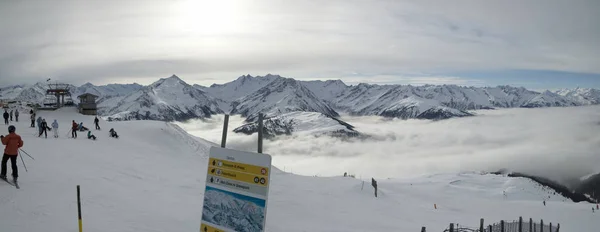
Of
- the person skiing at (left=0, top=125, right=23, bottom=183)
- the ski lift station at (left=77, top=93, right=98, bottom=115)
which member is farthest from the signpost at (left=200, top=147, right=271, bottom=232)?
the ski lift station at (left=77, top=93, right=98, bottom=115)

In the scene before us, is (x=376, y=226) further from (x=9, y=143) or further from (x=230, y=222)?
(x=9, y=143)

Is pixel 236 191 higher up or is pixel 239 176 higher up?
pixel 239 176

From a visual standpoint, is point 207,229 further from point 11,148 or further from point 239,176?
point 11,148

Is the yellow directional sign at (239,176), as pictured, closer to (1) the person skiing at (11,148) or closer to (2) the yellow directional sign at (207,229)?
(2) the yellow directional sign at (207,229)

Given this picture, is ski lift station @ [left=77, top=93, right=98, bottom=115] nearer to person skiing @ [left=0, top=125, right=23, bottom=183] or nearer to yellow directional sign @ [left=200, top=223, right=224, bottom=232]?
person skiing @ [left=0, top=125, right=23, bottom=183]

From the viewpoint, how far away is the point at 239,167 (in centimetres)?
747

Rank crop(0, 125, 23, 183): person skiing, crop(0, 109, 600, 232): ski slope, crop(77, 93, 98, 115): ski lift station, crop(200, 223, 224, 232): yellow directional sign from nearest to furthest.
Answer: crop(200, 223, 224, 232): yellow directional sign → crop(0, 109, 600, 232): ski slope → crop(0, 125, 23, 183): person skiing → crop(77, 93, 98, 115): ski lift station

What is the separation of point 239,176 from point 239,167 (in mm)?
184

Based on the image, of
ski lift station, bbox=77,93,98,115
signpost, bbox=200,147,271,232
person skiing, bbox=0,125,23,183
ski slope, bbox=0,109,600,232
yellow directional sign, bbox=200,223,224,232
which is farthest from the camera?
ski lift station, bbox=77,93,98,115

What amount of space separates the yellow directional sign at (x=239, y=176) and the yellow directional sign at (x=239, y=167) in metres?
0.07

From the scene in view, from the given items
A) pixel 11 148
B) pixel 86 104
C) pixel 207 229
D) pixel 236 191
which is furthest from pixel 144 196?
pixel 86 104

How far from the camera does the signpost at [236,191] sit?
279 inches

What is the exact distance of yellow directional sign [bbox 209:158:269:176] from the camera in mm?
7129

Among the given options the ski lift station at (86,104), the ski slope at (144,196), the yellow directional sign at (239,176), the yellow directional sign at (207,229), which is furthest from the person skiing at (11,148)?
the ski lift station at (86,104)
